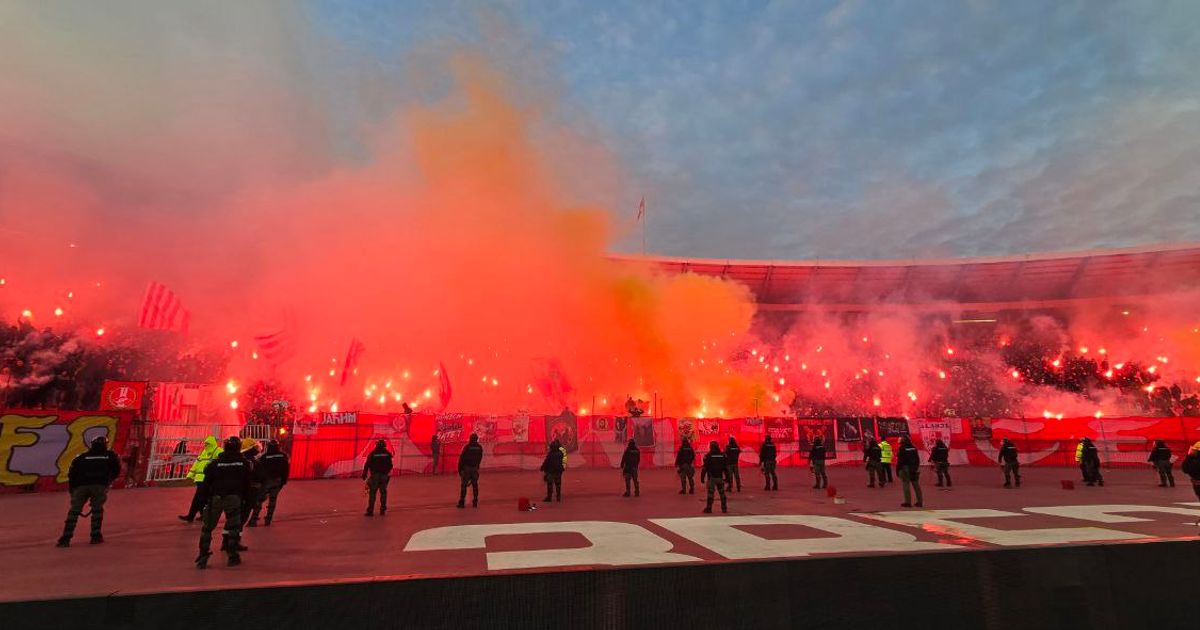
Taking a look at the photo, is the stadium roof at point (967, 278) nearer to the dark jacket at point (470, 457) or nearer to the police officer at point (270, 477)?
the dark jacket at point (470, 457)

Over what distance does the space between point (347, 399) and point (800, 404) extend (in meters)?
33.0

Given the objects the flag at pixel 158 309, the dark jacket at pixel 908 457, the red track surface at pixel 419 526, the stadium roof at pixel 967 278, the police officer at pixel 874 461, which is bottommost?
the red track surface at pixel 419 526

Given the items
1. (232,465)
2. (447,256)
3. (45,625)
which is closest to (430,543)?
(232,465)

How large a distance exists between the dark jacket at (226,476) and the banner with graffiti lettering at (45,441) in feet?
39.1

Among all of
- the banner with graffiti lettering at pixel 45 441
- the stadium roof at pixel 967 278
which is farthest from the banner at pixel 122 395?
the stadium roof at pixel 967 278

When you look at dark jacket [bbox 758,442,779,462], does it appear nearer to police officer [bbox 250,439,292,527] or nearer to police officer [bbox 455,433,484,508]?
police officer [bbox 455,433,484,508]

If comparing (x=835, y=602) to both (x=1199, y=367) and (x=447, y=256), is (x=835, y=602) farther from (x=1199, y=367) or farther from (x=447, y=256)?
(x=1199, y=367)

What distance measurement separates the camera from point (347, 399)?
3312cm

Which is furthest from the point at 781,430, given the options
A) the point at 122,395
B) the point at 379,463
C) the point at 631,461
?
the point at 122,395

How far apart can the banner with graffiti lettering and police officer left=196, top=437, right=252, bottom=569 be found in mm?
11901

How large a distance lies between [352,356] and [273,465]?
945 inches

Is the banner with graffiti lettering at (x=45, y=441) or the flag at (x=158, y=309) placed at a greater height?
the flag at (x=158, y=309)

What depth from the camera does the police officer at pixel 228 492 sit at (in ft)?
21.3

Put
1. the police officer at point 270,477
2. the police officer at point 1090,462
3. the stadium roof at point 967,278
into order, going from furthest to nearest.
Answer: the stadium roof at point 967,278, the police officer at point 1090,462, the police officer at point 270,477
